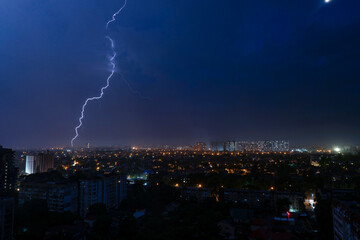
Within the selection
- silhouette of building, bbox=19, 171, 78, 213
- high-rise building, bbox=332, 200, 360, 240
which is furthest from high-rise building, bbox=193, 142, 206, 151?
high-rise building, bbox=332, 200, 360, 240

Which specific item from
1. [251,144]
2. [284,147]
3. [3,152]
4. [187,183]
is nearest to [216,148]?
[251,144]

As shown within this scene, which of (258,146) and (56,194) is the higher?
(258,146)

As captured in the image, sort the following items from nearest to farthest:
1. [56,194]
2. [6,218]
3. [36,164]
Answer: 1. [6,218]
2. [56,194]
3. [36,164]

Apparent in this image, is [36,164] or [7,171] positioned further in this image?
[36,164]

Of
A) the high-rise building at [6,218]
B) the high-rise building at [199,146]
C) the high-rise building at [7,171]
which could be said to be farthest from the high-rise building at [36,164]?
the high-rise building at [199,146]

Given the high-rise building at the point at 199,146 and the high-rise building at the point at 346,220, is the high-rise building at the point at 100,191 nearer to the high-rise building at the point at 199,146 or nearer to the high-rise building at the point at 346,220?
the high-rise building at the point at 346,220

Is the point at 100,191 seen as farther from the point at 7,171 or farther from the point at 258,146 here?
the point at 258,146

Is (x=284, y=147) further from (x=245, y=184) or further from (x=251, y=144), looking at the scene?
(x=245, y=184)

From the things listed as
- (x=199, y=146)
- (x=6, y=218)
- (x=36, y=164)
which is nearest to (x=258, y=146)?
(x=199, y=146)
